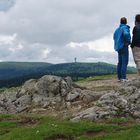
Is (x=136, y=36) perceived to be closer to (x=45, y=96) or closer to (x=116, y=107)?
(x=45, y=96)

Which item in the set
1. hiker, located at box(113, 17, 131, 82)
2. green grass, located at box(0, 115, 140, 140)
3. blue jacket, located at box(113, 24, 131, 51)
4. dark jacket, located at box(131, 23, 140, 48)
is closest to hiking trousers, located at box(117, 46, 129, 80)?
hiker, located at box(113, 17, 131, 82)

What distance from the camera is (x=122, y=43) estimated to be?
33.7 m

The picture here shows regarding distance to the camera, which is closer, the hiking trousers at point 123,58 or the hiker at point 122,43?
the hiker at point 122,43

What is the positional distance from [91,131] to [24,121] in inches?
227

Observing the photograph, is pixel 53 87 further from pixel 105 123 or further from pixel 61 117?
pixel 105 123

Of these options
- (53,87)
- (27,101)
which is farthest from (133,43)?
(27,101)

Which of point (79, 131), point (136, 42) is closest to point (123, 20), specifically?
point (136, 42)

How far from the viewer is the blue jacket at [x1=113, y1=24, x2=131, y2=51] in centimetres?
3325

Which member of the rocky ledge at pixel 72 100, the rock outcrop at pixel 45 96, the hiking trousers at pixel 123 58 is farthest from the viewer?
the hiking trousers at pixel 123 58

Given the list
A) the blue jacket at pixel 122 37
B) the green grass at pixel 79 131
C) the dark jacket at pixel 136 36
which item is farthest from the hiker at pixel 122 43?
the green grass at pixel 79 131

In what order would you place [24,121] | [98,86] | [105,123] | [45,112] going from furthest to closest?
[98,86]
[45,112]
[24,121]
[105,123]

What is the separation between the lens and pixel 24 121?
87.0ft

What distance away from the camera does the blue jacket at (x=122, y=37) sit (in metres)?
33.2

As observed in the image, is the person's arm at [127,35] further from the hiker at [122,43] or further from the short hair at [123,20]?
the short hair at [123,20]
